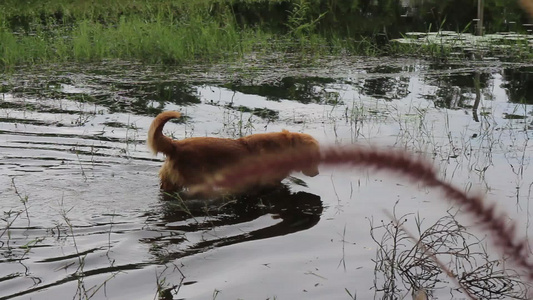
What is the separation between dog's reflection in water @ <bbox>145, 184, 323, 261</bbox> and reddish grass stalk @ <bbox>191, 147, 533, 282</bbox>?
3925 millimetres

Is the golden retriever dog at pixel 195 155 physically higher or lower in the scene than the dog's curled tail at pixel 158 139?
lower

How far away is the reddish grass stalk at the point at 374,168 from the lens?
460mm

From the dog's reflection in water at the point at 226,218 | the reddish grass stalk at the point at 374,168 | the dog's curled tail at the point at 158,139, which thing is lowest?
Answer: the dog's reflection in water at the point at 226,218

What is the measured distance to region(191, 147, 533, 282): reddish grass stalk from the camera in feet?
1.51

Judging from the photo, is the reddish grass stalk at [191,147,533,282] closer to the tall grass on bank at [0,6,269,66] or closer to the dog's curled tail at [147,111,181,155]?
the dog's curled tail at [147,111,181,155]

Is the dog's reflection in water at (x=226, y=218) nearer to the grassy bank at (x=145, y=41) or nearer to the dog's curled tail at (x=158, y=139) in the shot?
the dog's curled tail at (x=158, y=139)

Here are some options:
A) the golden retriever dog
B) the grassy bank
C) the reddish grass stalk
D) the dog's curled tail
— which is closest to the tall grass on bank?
the grassy bank

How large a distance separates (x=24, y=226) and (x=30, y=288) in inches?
44.4

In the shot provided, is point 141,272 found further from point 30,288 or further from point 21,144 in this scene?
point 21,144

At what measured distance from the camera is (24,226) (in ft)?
15.8

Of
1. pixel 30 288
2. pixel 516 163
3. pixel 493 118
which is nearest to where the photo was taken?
pixel 30 288

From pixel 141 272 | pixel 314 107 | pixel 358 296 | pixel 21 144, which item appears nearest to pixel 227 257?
pixel 141 272

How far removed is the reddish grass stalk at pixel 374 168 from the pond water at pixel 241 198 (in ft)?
0.05

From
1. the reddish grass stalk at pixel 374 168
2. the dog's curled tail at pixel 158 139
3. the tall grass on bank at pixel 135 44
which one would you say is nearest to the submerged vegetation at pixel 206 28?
the tall grass on bank at pixel 135 44
